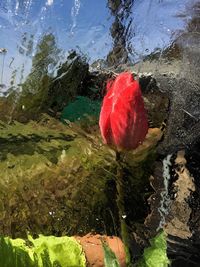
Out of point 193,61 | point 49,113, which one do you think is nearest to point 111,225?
point 49,113

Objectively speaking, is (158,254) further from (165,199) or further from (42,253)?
(165,199)

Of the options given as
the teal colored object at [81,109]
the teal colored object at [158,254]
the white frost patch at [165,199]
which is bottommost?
the teal colored object at [158,254]

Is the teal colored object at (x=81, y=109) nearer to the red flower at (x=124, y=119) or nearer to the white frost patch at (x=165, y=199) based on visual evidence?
the white frost patch at (x=165, y=199)

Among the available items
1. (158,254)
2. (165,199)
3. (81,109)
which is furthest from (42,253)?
(81,109)

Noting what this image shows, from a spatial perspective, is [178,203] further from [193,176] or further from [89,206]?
[89,206]

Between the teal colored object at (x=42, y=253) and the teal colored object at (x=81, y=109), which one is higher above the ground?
the teal colored object at (x=81, y=109)

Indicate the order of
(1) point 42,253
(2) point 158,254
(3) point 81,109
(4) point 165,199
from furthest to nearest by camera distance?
(3) point 81,109
(4) point 165,199
(1) point 42,253
(2) point 158,254

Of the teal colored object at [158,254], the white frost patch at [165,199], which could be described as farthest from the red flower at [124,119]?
the white frost patch at [165,199]
